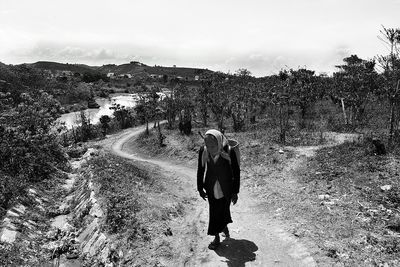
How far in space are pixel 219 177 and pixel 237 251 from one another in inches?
54.7

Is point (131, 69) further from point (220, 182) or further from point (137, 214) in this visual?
point (220, 182)

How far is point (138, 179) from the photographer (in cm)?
1116

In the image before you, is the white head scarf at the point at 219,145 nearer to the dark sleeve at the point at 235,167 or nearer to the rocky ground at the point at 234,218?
the dark sleeve at the point at 235,167

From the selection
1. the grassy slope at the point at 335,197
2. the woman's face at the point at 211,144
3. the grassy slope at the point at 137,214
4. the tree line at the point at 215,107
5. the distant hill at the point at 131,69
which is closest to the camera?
the woman's face at the point at 211,144

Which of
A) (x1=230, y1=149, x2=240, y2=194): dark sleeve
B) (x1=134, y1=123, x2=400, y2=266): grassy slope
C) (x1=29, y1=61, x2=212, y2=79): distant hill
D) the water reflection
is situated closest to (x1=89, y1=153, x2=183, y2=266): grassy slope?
(x1=230, y1=149, x2=240, y2=194): dark sleeve

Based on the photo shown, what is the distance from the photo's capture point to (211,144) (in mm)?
5500

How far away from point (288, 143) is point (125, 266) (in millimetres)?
11644

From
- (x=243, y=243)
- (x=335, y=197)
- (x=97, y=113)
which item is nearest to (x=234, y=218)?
(x=243, y=243)

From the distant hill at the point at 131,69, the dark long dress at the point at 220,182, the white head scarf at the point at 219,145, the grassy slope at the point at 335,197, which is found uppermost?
the distant hill at the point at 131,69

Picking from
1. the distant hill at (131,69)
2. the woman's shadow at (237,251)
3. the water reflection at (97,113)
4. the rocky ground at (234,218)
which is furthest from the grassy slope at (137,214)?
the distant hill at (131,69)

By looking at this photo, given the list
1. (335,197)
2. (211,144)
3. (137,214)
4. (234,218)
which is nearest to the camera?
(211,144)

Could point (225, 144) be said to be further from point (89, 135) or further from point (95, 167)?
Result: point (89, 135)

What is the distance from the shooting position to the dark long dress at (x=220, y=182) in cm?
576

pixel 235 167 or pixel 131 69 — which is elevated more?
pixel 131 69
